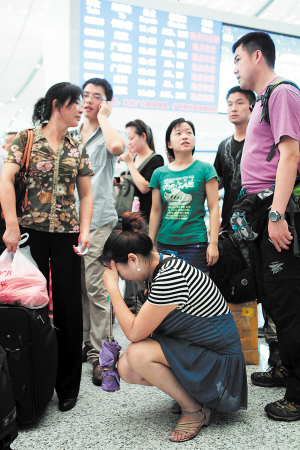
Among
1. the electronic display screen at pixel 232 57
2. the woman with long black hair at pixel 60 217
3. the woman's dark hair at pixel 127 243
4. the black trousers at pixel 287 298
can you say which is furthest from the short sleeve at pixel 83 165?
the electronic display screen at pixel 232 57

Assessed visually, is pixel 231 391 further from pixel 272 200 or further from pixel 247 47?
pixel 247 47

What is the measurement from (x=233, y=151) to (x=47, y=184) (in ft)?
3.61

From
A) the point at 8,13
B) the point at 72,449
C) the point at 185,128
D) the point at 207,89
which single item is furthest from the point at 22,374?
the point at 8,13

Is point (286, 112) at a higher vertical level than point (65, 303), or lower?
higher

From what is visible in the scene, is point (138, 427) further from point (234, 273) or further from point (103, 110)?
point (103, 110)

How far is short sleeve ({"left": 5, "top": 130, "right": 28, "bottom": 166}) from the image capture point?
140 cm

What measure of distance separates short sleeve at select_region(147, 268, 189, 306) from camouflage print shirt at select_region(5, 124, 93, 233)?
0.46m

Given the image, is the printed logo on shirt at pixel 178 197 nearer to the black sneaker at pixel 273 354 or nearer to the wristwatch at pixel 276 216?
the wristwatch at pixel 276 216

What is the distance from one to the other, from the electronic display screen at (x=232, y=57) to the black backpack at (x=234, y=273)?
2.36m

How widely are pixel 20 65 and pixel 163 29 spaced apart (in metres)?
3.92

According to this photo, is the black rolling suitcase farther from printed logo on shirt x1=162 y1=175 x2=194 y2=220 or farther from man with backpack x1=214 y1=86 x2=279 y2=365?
man with backpack x1=214 y1=86 x2=279 y2=365

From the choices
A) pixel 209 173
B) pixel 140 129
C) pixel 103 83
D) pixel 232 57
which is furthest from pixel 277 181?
pixel 232 57

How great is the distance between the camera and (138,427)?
4.43 feet

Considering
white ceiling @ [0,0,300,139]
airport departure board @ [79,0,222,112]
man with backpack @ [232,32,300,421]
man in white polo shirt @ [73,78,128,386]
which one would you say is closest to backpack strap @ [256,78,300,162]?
man with backpack @ [232,32,300,421]
